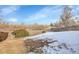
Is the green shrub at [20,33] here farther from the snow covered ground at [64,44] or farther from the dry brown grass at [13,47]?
the snow covered ground at [64,44]

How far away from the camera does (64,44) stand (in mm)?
1272

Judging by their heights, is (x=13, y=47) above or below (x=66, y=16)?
below

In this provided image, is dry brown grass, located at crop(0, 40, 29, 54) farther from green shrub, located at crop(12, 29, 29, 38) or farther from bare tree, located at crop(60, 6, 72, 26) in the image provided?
bare tree, located at crop(60, 6, 72, 26)

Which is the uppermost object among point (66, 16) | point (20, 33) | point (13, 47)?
point (66, 16)

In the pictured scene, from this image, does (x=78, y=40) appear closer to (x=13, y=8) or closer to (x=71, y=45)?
(x=71, y=45)

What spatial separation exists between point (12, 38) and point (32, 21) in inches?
8.4

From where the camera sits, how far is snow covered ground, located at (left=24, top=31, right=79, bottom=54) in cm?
127

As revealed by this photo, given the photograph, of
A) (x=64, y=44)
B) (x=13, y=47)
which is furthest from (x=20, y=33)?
(x=64, y=44)

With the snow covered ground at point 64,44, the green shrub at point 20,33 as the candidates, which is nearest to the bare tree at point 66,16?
the snow covered ground at point 64,44

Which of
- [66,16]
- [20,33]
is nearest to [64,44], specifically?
[66,16]

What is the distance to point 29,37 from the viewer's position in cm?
129

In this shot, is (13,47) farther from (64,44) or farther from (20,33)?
(64,44)

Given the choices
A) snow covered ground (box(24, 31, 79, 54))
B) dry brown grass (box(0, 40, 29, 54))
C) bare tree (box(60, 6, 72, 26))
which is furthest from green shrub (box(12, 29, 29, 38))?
bare tree (box(60, 6, 72, 26))
